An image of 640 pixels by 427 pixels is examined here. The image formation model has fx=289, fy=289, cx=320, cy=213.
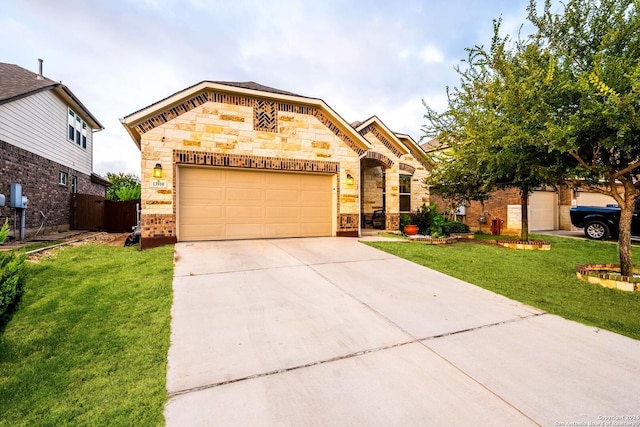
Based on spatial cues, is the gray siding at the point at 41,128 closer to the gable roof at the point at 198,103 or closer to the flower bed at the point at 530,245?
the gable roof at the point at 198,103

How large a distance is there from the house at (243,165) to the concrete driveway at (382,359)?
4143 mm

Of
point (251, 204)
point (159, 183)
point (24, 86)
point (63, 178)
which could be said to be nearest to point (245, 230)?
point (251, 204)

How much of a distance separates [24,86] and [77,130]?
14.3 feet

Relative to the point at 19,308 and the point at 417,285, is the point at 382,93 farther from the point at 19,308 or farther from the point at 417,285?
the point at 19,308

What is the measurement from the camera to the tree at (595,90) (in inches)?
172

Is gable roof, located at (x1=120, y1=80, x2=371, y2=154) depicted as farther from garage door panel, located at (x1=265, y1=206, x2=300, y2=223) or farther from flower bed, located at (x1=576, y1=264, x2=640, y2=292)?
flower bed, located at (x1=576, y1=264, x2=640, y2=292)

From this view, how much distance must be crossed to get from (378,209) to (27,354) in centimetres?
1294

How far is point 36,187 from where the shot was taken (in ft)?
36.3

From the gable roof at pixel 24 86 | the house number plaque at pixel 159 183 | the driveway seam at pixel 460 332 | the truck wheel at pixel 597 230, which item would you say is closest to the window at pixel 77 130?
the gable roof at pixel 24 86

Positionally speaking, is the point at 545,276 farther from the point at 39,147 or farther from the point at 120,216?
the point at 39,147

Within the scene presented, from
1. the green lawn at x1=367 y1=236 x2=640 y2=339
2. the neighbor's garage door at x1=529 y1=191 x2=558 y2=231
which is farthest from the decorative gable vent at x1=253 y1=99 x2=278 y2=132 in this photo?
the neighbor's garage door at x1=529 y1=191 x2=558 y2=231

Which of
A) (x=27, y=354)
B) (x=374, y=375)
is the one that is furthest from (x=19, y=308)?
(x=374, y=375)

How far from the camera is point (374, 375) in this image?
2.51 meters

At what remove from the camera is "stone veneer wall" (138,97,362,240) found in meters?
8.09
